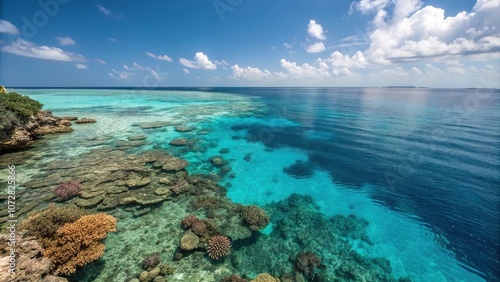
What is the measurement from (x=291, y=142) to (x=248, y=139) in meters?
6.64

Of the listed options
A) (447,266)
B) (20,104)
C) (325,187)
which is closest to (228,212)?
(325,187)

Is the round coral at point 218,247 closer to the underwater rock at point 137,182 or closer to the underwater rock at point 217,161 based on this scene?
the underwater rock at point 137,182

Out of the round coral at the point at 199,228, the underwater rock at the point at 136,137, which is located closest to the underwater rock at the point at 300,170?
the round coral at the point at 199,228

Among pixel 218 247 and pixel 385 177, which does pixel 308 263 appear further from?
pixel 385 177

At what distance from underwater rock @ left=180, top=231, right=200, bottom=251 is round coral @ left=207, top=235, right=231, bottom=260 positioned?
779 mm

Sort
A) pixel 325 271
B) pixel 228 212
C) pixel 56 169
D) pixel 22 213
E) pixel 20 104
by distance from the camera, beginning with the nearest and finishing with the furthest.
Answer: pixel 325 271, pixel 22 213, pixel 228 212, pixel 56 169, pixel 20 104

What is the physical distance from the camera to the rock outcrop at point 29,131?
67.8 ft

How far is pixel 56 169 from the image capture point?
17984 millimetres

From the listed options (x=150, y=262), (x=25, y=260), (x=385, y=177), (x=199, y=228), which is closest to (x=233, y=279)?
(x=199, y=228)

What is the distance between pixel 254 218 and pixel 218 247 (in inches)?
132

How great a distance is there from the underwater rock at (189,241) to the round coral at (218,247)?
779mm

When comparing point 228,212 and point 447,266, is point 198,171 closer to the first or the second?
point 228,212

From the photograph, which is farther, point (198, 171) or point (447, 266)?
point (198, 171)

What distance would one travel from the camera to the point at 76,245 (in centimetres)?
898
